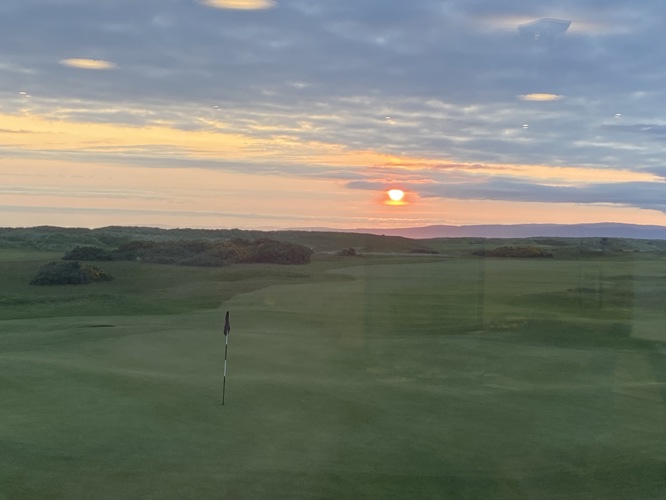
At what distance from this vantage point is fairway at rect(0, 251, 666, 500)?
7.37 metres

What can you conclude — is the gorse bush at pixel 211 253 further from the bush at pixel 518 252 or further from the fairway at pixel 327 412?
the fairway at pixel 327 412

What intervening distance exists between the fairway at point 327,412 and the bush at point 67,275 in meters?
16.5

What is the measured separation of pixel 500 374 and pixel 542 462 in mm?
5756

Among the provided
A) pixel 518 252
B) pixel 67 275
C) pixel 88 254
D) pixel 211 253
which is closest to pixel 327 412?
pixel 67 275

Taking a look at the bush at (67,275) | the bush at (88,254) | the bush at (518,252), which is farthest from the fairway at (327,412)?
the bush at (518,252)

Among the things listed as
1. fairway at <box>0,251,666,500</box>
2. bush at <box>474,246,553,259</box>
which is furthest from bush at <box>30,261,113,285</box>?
bush at <box>474,246,553,259</box>

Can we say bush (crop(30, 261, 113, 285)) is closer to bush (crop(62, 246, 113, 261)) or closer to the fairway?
bush (crop(62, 246, 113, 261))

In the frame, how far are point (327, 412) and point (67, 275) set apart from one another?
3101 centimetres

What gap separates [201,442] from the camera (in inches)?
324

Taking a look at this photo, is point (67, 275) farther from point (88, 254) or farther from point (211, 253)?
point (211, 253)

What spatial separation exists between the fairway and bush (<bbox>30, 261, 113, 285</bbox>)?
16545mm

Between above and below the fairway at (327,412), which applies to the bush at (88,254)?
above

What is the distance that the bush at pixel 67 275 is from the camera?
37.5 m

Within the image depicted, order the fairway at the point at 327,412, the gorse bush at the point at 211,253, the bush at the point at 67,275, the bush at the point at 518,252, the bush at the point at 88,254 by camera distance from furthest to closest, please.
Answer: the bush at the point at 518,252 → the gorse bush at the point at 211,253 → the bush at the point at 88,254 → the bush at the point at 67,275 → the fairway at the point at 327,412
